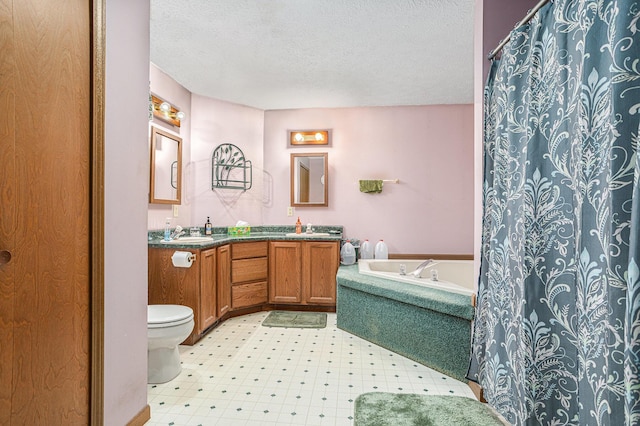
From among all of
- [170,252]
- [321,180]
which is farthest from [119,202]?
[321,180]

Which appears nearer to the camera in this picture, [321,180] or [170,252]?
[170,252]

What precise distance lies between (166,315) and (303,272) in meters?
1.56

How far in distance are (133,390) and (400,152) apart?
11.0ft

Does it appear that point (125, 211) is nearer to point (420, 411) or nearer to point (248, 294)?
point (420, 411)

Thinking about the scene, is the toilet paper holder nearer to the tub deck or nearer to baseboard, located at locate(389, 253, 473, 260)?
the tub deck

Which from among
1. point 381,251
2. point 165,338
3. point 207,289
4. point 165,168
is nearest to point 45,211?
point 165,338

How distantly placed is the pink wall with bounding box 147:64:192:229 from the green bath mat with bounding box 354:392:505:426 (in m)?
2.29

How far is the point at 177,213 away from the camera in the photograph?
3217 millimetres

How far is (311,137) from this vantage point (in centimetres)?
385

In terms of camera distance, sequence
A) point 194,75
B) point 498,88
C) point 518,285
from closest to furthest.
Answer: point 518,285, point 498,88, point 194,75

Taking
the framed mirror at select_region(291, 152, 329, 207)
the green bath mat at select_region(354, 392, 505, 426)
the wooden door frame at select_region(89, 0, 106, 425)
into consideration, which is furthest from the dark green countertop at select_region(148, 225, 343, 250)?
the green bath mat at select_region(354, 392, 505, 426)

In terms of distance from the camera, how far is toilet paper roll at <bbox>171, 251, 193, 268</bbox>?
7.72 feet

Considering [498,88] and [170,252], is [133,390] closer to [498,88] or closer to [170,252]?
[170,252]

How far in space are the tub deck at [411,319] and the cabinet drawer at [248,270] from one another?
0.88 m
